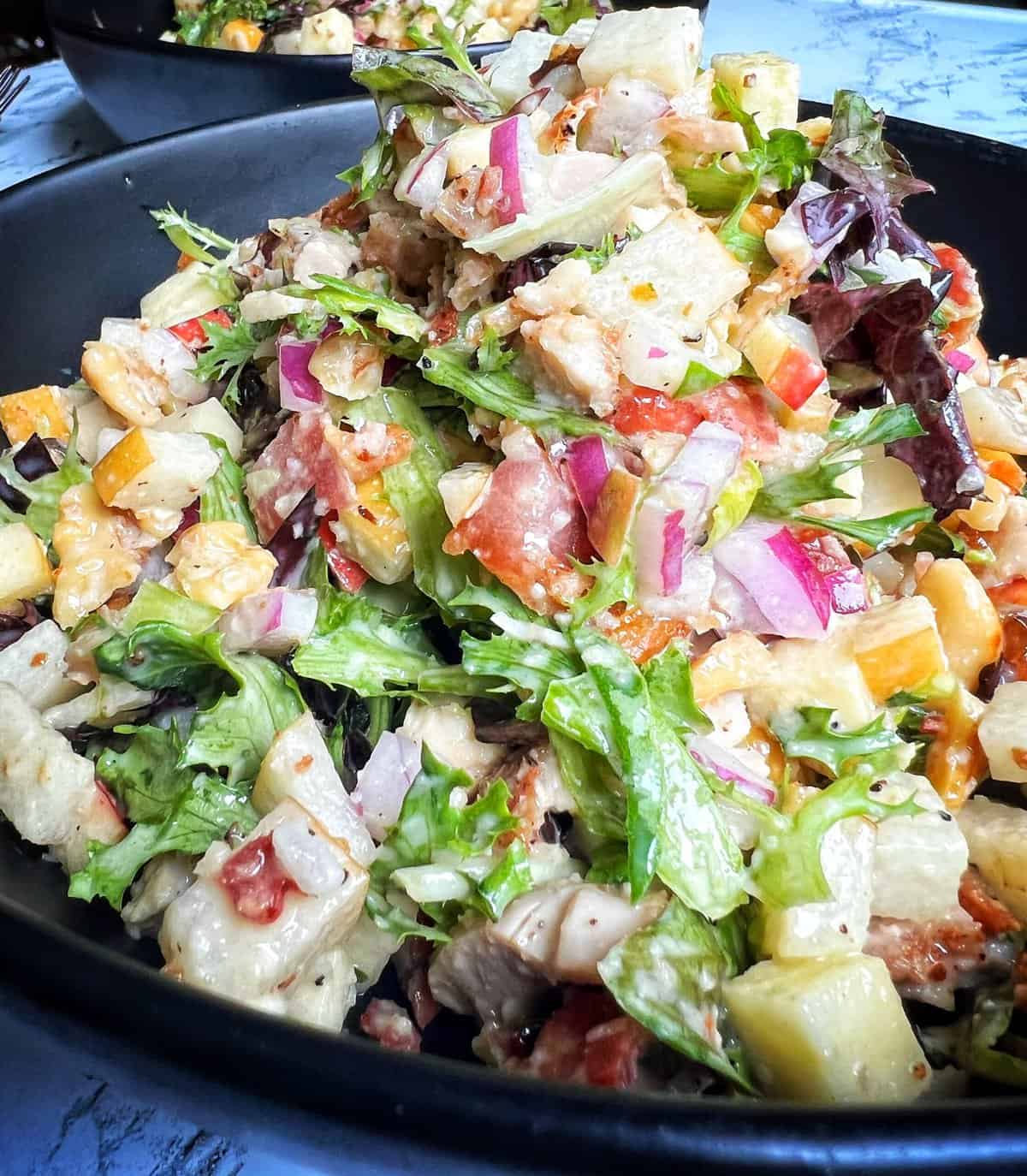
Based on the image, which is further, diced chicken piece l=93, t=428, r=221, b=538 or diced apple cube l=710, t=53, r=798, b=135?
diced apple cube l=710, t=53, r=798, b=135

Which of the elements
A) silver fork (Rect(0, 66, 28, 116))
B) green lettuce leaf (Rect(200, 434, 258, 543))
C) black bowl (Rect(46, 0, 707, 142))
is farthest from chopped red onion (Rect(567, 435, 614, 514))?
silver fork (Rect(0, 66, 28, 116))

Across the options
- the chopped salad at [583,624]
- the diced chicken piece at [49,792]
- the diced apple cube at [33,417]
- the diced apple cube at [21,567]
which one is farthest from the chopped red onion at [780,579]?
the diced apple cube at [33,417]

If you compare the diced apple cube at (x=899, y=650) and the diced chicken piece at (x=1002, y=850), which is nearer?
the diced chicken piece at (x=1002, y=850)

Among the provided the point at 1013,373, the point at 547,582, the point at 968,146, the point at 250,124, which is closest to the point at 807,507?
the point at 547,582

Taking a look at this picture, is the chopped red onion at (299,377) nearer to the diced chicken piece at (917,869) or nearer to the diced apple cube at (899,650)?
the diced apple cube at (899,650)

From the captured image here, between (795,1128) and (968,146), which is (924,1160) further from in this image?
(968,146)

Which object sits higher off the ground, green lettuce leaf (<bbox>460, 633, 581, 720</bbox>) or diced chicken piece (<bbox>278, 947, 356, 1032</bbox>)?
green lettuce leaf (<bbox>460, 633, 581, 720</bbox>)

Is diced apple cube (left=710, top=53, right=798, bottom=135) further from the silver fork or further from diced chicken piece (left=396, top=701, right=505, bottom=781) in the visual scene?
the silver fork

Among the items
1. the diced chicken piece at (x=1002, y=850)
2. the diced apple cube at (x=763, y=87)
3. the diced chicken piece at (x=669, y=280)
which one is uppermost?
the diced apple cube at (x=763, y=87)
